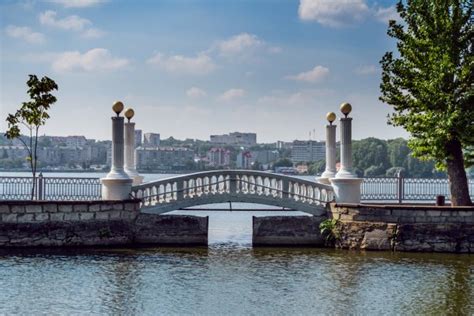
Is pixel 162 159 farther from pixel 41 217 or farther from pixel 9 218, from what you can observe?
pixel 9 218

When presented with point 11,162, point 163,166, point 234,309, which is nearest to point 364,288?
point 234,309

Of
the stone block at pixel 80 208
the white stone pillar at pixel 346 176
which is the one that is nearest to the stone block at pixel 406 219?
the white stone pillar at pixel 346 176

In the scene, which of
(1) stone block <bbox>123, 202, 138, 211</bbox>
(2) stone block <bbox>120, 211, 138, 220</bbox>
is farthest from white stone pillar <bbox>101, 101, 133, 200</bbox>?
(2) stone block <bbox>120, 211, 138, 220</bbox>

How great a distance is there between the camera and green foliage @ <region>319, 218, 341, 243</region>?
2248 centimetres

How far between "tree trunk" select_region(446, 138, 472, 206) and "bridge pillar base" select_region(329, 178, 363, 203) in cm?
296

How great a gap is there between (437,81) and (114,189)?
9.80m

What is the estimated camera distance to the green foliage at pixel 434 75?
22641mm

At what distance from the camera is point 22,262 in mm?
18828

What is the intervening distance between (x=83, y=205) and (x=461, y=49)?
39.0ft

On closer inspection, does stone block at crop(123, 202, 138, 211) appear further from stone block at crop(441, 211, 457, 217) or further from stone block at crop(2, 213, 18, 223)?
stone block at crop(441, 211, 457, 217)

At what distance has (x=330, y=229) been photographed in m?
22.7

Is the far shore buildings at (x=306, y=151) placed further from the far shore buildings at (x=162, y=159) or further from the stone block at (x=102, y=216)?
the stone block at (x=102, y=216)

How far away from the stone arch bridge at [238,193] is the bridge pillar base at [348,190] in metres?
0.41

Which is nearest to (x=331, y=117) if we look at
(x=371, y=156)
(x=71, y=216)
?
(x=71, y=216)
